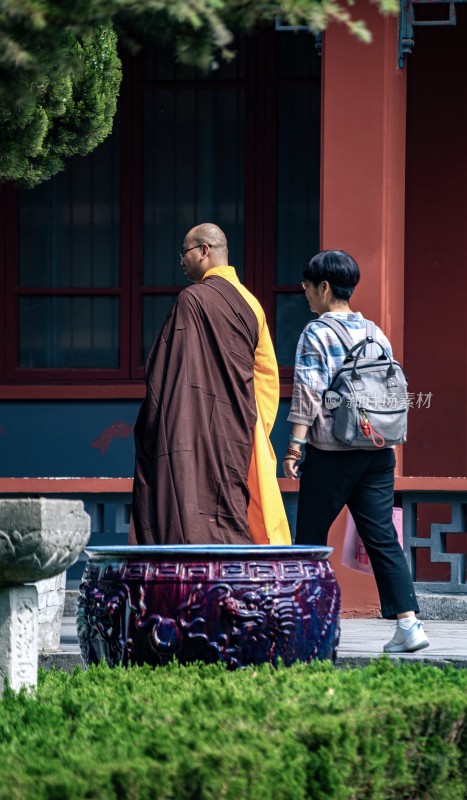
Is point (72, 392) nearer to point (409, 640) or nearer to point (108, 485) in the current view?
point (108, 485)

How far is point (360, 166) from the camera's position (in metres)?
7.98

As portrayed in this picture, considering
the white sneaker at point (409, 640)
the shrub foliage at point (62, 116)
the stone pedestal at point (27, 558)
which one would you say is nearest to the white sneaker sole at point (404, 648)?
the white sneaker at point (409, 640)

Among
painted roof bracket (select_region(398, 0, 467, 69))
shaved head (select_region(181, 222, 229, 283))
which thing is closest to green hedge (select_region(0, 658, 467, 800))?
shaved head (select_region(181, 222, 229, 283))

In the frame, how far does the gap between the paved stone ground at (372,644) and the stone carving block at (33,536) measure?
209 centimetres

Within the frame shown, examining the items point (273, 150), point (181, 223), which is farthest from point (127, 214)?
point (273, 150)

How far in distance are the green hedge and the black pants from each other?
172 cm

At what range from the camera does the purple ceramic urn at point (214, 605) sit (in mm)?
4207

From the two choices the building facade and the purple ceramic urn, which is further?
the building facade

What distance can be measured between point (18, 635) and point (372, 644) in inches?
115

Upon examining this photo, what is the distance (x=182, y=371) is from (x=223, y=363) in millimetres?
219

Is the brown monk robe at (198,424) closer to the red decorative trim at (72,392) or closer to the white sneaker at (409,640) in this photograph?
the white sneaker at (409,640)

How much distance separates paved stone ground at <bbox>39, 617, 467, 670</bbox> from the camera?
233 inches

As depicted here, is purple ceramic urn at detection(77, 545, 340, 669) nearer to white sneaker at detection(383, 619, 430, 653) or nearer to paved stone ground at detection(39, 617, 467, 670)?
paved stone ground at detection(39, 617, 467, 670)

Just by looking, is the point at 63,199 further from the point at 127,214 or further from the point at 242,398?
the point at 242,398
